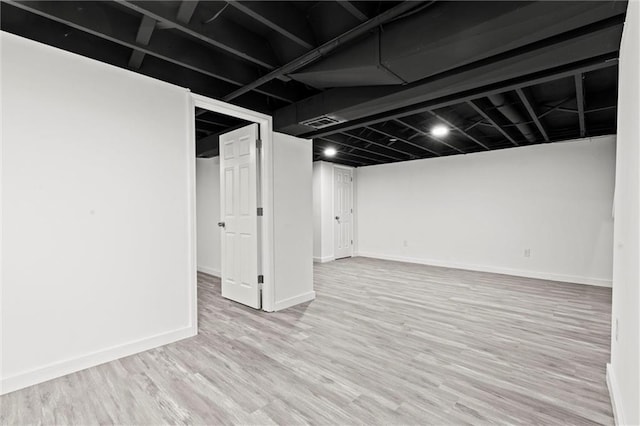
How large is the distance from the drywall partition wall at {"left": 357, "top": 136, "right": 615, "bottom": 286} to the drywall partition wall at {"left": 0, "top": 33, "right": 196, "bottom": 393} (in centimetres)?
502

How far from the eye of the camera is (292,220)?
12.1 feet

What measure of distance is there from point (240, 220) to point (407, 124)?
2.46 m

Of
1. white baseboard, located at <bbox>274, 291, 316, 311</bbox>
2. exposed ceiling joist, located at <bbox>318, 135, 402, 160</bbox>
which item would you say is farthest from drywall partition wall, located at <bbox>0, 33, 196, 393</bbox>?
exposed ceiling joist, located at <bbox>318, 135, 402, 160</bbox>

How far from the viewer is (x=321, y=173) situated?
22.2 ft

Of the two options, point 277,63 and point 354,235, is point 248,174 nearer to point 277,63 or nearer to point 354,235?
point 277,63

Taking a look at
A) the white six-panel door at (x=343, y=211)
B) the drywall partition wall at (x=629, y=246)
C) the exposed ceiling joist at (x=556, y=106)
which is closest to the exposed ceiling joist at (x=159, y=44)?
the drywall partition wall at (x=629, y=246)

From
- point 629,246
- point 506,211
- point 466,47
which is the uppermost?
point 466,47

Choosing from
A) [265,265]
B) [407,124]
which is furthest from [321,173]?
[265,265]

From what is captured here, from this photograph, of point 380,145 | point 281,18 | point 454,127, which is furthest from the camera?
point 380,145

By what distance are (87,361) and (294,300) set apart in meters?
2.03

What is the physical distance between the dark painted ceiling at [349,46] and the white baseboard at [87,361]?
2178 millimetres

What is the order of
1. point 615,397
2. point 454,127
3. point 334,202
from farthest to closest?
point 334,202 < point 454,127 < point 615,397

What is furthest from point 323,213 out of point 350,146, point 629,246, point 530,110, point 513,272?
point 629,246

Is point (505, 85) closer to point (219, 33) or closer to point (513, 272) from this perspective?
point (219, 33)
